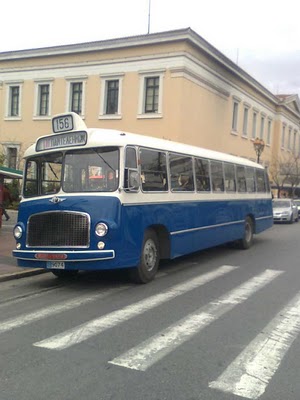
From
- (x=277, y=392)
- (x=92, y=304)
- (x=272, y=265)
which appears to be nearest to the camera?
(x=277, y=392)

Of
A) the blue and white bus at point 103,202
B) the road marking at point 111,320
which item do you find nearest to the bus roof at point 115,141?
the blue and white bus at point 103,202

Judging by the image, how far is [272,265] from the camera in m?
11.3

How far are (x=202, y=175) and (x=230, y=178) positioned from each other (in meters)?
2.17

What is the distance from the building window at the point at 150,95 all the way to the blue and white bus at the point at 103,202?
1963 cm

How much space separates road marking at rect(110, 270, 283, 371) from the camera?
4.78 m

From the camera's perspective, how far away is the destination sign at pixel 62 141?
8609 millimetres

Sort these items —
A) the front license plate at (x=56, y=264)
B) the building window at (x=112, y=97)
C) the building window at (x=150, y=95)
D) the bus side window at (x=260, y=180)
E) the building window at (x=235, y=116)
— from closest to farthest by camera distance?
the front license plate at (x=56, y=264) → the bus side window at (x=260, y=180) → the building window at (x=150, y=95) → the building window at (x=112, y=97) → the building window at (x=235, y=116)

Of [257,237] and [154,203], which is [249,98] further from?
[154,203]

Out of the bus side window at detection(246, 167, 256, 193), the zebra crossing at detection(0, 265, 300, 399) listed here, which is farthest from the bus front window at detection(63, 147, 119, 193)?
the bus side window at detection(246, 167, 256, 193)

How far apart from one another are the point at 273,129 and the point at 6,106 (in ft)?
91.4

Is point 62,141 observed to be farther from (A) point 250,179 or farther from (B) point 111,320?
(A) point 250,179

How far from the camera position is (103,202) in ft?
26.1

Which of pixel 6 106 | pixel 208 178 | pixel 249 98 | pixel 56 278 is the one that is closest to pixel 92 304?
pixel 56 278

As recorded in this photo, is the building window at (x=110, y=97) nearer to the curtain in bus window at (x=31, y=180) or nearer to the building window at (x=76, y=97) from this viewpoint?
the building window at (x=76, y=97)
